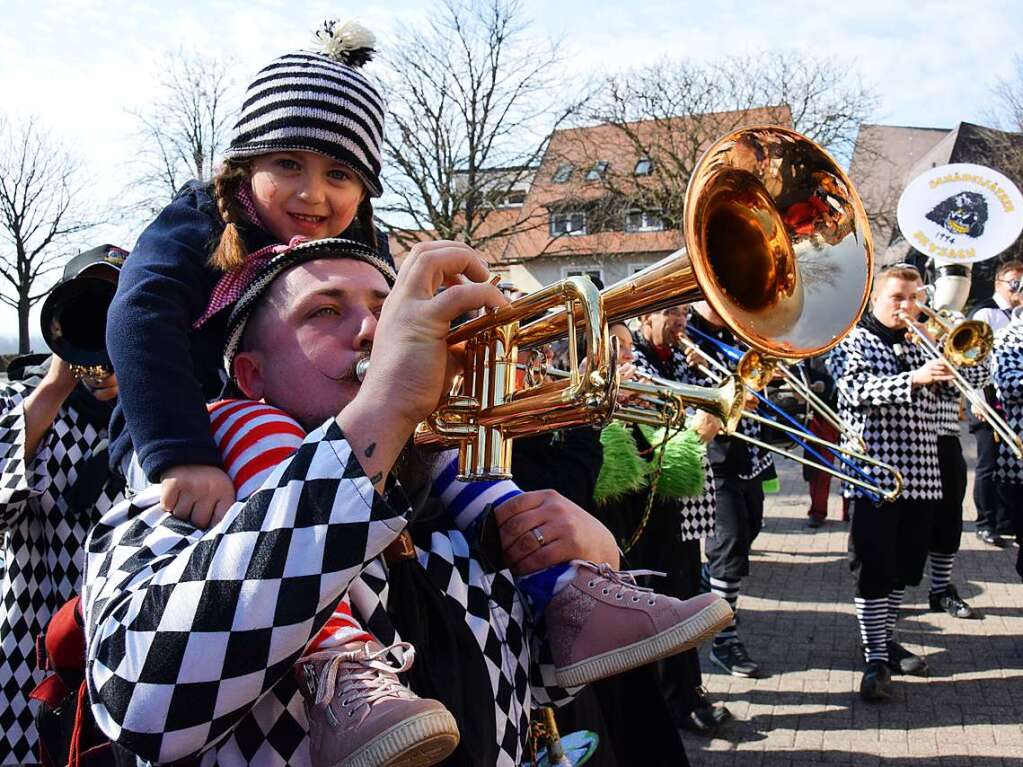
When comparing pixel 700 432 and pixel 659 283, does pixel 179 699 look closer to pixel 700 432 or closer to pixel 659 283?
pixel 659 283

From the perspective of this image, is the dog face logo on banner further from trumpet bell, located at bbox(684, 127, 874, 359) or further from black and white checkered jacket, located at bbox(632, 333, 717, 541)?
trumpet bell, located at bbox(684, 127, 874, 359)

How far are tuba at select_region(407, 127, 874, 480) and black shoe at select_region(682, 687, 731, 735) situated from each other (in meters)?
3.29

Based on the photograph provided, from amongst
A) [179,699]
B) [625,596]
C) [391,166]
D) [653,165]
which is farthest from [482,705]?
[653,165]

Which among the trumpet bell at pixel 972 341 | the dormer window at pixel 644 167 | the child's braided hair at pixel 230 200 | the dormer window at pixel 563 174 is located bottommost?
the trumpet bell at pixel 972 341

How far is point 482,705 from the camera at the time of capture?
1440 mm

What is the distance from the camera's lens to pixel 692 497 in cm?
474

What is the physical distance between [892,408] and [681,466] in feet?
5.08

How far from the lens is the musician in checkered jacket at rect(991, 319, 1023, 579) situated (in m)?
5.77

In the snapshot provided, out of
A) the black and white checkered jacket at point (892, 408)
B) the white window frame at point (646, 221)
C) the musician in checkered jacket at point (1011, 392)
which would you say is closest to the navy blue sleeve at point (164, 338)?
the black and white checkered jacket at point (892, 408)

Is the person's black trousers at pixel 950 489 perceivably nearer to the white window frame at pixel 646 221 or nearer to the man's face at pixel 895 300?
the man's face at pixel 895 300

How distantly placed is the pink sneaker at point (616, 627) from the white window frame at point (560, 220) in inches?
1012

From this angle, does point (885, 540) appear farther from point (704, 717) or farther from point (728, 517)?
point (704, 717)

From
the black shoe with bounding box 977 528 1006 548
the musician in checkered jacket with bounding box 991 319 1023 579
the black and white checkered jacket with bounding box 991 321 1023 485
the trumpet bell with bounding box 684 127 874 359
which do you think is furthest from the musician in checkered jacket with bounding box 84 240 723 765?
the black shoe with bounding box 977 528 1006 548

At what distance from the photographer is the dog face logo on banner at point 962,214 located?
283 inches
